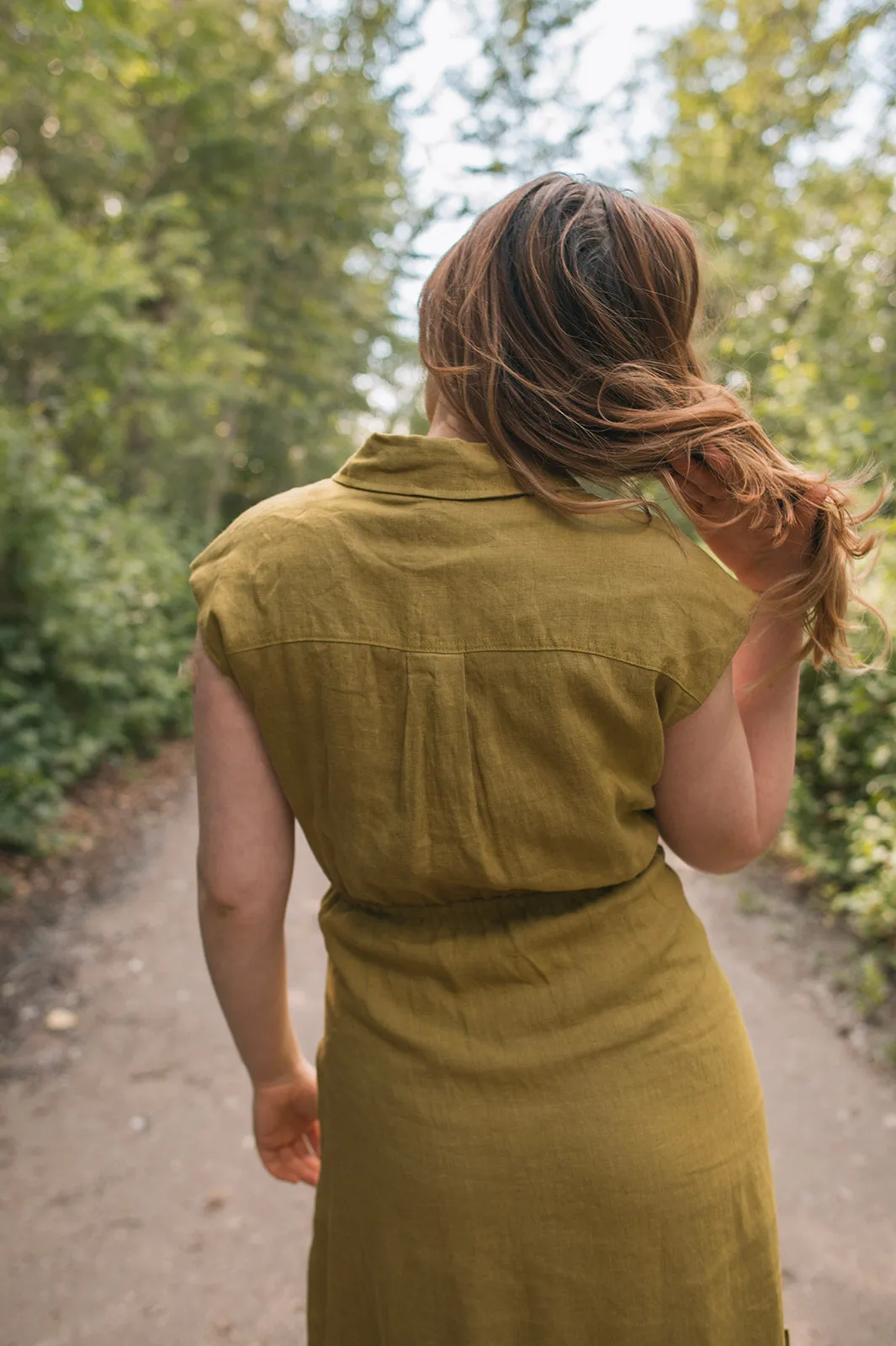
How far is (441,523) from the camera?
99 cm

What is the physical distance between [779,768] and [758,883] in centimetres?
442

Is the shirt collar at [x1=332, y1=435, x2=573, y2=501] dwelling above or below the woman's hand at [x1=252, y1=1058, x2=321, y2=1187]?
above

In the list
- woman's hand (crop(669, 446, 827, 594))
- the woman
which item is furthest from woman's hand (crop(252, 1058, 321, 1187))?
woman's hand (crop(669, 446, 827, 594))

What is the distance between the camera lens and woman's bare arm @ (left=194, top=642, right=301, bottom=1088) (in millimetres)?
1126

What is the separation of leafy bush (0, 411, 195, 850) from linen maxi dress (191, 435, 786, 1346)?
4540 mm

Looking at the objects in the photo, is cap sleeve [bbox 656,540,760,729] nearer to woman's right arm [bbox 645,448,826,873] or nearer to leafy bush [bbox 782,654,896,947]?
woman's right arm [bbox 645,448,826,873]

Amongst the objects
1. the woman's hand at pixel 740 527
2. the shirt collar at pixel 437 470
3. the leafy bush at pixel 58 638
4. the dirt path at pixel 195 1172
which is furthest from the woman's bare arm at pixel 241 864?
the leafy bush at pixel 58 638

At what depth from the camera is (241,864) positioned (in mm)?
1203

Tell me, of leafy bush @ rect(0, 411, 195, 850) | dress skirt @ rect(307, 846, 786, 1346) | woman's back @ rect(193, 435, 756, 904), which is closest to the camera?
woman's back @ rect(193, 435, 756, 904)

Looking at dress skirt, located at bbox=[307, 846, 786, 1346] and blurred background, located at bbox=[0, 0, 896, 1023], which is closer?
dress skirt, located at bbox=[307, 846, 786, 1346]

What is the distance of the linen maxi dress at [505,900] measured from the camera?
982 mm

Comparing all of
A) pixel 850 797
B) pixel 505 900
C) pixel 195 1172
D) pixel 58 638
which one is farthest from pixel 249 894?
pixel 58 638

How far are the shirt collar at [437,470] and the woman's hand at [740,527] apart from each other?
0.49 feet

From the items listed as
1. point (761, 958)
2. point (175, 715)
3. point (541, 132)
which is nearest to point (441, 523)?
point (761, 958)
